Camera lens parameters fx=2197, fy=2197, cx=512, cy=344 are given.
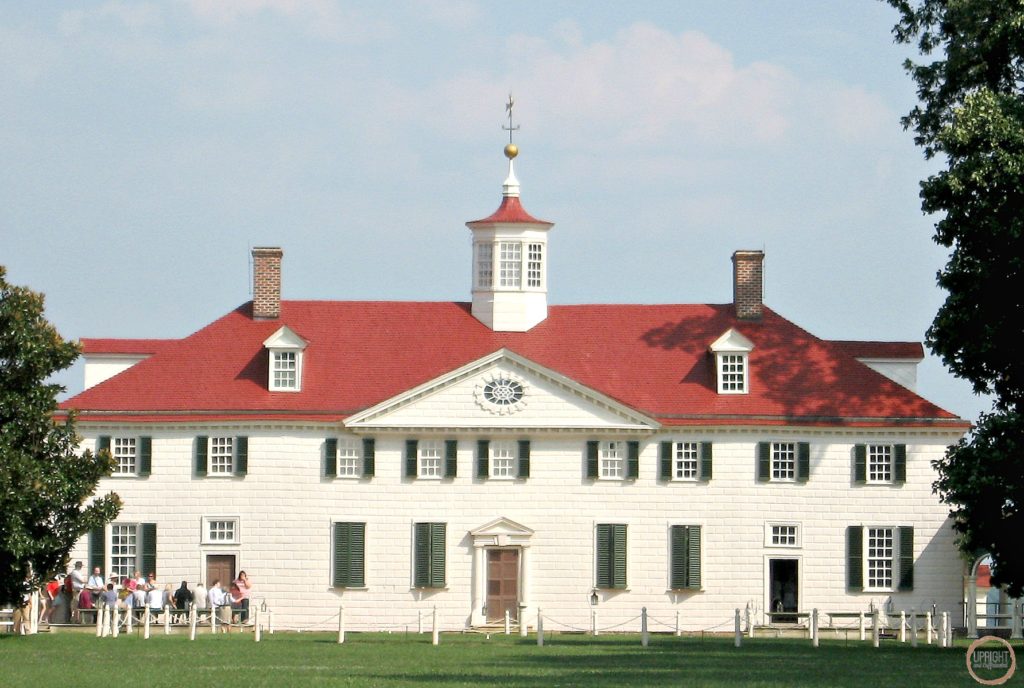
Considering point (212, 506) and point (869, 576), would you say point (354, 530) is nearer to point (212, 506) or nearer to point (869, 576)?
point (212, 506)

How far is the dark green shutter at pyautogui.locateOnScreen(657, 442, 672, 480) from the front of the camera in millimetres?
57406

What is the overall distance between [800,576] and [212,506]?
15.4 m

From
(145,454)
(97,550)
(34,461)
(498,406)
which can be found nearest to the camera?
(34,461)

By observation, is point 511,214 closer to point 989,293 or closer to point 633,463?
point 633,463

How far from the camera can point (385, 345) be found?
60094 millimetres

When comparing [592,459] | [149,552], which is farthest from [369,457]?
[149,552]

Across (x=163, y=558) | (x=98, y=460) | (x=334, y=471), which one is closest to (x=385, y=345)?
(x=334, y=471)

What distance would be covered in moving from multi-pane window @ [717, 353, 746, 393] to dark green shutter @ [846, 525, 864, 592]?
15.4 ft

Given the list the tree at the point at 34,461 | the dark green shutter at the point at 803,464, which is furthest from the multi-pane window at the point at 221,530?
the dark green shutter at the point at 803,464

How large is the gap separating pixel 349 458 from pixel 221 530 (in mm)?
3805

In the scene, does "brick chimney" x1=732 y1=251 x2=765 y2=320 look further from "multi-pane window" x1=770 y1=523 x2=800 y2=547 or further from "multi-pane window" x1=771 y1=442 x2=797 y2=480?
"multi-pane window" x1=770 y1=523 x2=800 y2=547

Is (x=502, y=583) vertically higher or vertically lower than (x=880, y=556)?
lower

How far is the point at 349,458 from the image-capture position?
57.5 m

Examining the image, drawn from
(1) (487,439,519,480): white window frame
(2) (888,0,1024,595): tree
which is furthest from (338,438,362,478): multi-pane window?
(2) (888,0,1024,595): tree
